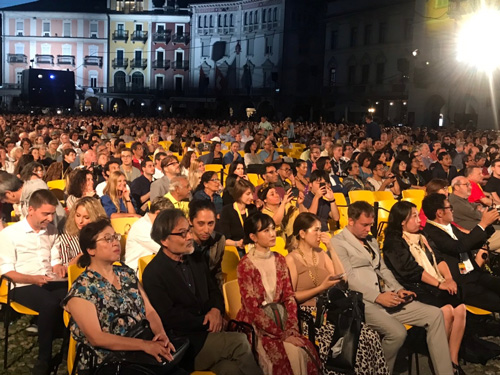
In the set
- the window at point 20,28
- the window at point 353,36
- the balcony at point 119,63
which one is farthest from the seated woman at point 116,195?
the window at point 20,28

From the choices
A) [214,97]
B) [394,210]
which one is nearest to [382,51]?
[214,97]

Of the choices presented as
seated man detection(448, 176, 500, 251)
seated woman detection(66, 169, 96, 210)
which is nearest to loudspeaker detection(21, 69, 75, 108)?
seated woman detection(66, 169, 96, 210)

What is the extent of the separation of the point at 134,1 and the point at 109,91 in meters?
10.4

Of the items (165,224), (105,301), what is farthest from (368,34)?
(105,301)

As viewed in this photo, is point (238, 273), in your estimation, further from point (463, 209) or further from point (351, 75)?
point (351, 75)

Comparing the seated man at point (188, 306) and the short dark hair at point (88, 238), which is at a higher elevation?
the short dark hair at point (88, 238)

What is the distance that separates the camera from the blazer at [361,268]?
241 inches

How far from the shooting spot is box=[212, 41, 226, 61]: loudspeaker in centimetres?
7031

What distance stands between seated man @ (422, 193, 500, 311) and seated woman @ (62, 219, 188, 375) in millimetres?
3235

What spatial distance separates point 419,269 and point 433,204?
0.98m

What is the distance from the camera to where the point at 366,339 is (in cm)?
554

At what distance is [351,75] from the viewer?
190 feet

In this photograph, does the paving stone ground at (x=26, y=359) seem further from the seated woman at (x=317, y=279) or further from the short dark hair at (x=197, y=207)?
the short dark hair at (x=197, y=207)

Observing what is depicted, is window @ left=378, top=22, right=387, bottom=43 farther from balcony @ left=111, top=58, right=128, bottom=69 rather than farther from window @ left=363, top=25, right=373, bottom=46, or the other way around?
balcony @ left=111, top=58, right=128, bottom=69
